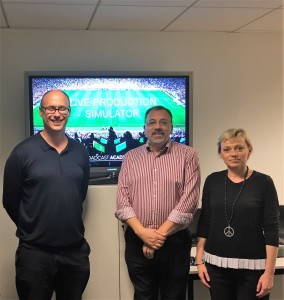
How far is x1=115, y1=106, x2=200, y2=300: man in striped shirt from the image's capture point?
7.89 ft

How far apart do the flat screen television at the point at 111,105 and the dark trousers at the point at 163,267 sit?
0.93 meters

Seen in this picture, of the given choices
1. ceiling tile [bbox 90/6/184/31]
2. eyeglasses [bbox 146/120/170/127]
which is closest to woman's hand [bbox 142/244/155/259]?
eyeglasses [bbox 146/120/170/127]

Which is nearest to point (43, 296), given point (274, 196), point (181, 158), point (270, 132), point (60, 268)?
point (60, 268)

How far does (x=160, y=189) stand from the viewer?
95.4 inches

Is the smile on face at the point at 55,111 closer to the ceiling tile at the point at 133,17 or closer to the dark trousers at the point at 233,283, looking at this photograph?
the ceiling tile at the point at 133,17

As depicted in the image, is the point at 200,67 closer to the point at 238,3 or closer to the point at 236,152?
the point at 238,3

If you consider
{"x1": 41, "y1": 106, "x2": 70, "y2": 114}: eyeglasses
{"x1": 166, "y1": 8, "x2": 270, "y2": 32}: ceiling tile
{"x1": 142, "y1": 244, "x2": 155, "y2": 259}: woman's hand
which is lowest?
{"x1": 142, "y1": 244, "x2": 155, "y2": 259}: woman's hand

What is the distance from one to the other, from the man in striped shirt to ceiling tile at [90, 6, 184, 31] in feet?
2.78

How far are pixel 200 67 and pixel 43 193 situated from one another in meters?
1.98

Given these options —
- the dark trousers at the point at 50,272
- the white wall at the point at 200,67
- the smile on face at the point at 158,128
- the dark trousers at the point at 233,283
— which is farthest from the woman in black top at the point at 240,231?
the white wall at the point at 200,67

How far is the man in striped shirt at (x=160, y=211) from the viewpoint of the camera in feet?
7.89

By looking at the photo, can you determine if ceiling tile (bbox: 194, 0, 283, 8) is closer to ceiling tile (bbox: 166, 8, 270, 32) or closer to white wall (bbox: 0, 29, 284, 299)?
ceiling tile (bbox: 166, 8, 270, 32)

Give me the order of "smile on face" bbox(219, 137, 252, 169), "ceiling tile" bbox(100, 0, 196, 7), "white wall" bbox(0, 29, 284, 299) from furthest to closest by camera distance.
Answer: "white wall" bbox(0, 29, 284, 299) → "ceiling tile" bbox(100, 0, 196, 7) → "smile on face" bbox(219, 137, 252, 169)

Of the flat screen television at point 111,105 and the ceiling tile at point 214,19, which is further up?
the ceiling tile at point 214,19
